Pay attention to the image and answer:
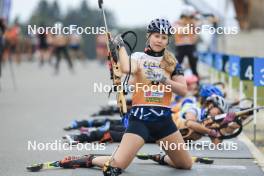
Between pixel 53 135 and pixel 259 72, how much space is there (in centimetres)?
331

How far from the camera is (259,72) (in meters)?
12.3

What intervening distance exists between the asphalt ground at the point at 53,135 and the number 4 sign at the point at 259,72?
0.90m

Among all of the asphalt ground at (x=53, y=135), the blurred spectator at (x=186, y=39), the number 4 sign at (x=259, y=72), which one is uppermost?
the blurred spectator at (x=186, y=39)

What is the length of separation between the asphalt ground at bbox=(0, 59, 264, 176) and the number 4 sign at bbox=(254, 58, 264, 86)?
897mm

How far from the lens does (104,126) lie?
506 inches

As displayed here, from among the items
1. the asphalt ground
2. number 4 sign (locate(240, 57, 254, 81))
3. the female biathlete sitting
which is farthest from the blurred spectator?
the female biathlete sitting

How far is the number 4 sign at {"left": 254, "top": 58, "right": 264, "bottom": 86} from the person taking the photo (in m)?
12.3

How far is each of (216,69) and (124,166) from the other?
558 inches

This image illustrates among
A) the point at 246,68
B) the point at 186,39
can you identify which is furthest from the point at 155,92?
the point at 186,39

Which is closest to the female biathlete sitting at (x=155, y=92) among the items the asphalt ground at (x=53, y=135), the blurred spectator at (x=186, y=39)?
the asphalt ground at (x=53, y=135)

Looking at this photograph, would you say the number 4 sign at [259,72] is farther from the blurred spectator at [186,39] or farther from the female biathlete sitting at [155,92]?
the blurred spectator at [186,39]

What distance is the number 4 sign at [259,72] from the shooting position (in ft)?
40.2

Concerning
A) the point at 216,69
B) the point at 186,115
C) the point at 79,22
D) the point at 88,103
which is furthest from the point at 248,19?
the point at 79,22

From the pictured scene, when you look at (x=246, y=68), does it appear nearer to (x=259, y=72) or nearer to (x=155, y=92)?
(x=259, y=72)
